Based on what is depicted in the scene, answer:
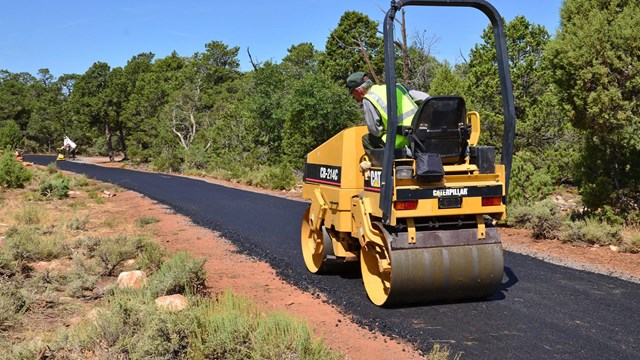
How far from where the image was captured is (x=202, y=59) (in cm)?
6322

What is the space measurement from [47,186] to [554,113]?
676 inches

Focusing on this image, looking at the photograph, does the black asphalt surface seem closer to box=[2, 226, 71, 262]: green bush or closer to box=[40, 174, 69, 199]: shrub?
box=[2, 226, 71, 262]: green bush

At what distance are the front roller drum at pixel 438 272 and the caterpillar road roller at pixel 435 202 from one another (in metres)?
0.01

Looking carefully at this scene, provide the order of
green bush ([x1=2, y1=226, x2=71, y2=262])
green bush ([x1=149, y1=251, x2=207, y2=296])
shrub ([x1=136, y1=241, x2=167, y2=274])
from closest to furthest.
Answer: green bush ([x1=149, y1=251, x2=207, y2=296]), shrub ([x1=136, y1=241, x2=167, y2=274]), green bush ([x1=2, y1=226, x2=71, y2=262])

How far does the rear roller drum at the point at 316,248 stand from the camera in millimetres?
7434

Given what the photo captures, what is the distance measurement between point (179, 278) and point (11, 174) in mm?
18421

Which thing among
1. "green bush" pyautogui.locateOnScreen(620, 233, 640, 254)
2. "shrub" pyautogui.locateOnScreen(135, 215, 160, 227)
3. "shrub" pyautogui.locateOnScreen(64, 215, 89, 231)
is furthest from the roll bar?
"shrub" pyautogui.locateOnScreen(64, 215, 89, 231)

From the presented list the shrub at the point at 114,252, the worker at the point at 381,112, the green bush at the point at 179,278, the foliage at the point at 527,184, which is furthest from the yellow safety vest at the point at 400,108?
the foliage at the point at 527,184

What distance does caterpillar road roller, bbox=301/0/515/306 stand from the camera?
5.52 meters

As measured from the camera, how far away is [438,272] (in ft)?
18.7

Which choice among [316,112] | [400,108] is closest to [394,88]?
[400,108]

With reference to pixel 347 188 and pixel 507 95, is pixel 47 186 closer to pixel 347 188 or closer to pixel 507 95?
pixel 347 188

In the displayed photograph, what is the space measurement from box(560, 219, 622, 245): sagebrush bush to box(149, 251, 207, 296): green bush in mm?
6541

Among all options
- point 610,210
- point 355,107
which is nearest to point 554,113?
point 610,210
